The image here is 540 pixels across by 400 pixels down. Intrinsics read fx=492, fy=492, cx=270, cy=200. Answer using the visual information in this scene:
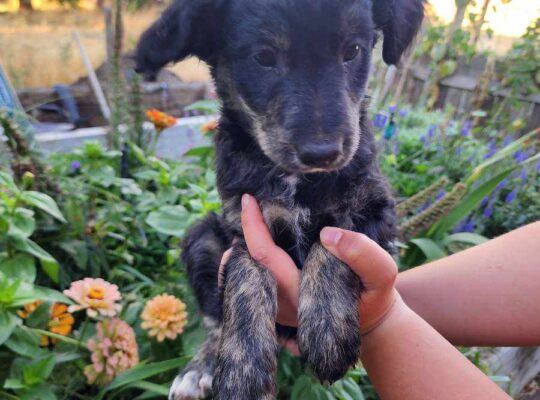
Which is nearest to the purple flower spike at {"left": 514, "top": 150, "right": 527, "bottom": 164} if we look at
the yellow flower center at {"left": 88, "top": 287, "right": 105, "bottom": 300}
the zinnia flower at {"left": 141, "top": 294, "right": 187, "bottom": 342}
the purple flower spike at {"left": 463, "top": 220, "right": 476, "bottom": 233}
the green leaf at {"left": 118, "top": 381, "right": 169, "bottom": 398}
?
the purple flower spike at {"left": 463, "top": 220, "right": 476, "bottom": 233}

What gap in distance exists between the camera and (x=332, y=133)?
144 cm

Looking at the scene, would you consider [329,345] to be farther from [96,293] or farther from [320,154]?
[96,293]

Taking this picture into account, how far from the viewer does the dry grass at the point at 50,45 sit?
213 inches

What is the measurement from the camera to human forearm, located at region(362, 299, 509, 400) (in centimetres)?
134

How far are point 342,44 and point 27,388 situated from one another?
1390 mm

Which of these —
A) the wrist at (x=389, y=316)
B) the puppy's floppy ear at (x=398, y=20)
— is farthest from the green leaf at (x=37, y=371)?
the puppy's floppy ear at (x=398, y=20)

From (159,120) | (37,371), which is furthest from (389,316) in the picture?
(159,120)

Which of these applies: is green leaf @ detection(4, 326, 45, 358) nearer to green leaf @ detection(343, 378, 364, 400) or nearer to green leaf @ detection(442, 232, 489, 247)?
green leaf @ detection(343, 378, 364, 400)

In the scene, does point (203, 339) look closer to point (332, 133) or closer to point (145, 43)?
point (332, 133)

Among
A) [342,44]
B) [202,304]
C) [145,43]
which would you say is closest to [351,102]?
[342,44]

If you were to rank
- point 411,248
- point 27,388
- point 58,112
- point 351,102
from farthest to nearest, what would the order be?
point 58,112
point 411,248
point 351,102
point 27,388

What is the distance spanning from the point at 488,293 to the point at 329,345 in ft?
2.28

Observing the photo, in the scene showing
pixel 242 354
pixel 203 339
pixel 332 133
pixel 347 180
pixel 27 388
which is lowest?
pixel 203 339

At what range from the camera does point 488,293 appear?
5.66 feet
